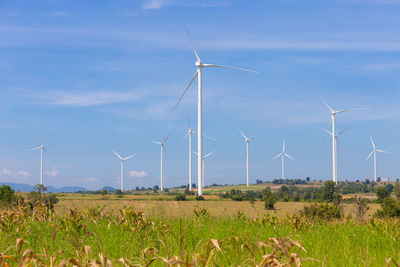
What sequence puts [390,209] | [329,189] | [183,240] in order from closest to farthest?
[183,240]
[390,209]
[329,189]

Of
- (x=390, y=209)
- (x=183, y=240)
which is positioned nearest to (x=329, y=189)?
(x=390, y=209)

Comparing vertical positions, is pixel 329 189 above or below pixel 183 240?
below

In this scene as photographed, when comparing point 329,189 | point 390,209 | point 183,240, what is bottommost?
point 390,209

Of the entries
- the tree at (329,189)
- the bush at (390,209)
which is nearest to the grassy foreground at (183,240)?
the bush at (390,209)

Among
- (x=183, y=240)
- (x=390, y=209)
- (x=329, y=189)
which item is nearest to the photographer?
(x=183, y=240)

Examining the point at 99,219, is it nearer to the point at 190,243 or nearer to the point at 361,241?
the point at 190,243

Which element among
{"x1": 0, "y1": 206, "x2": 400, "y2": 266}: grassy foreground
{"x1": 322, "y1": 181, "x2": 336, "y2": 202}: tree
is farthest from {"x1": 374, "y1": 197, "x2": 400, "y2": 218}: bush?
{"x1": 322, "y1": 181, "x2": 336, "y2": 202}: tree

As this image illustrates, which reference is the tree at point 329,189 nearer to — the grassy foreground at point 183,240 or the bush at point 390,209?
the bush at point 390,209

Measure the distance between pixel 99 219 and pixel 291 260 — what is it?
12.6 metres

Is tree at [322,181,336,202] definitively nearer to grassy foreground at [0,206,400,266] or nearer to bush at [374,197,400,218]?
bush at [374,197,400,218]

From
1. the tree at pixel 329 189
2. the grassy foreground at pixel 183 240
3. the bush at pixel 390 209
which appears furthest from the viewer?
the tree at pixel 329 189

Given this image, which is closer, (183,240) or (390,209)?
(183,240)

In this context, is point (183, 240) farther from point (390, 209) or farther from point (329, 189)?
point (329, 189)

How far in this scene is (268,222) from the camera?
52.9 feet
